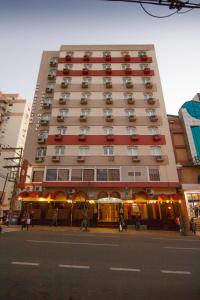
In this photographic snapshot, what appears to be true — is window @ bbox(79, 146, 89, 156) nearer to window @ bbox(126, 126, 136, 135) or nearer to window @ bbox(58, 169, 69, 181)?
window @ bbox(58, 169, 69, 181)

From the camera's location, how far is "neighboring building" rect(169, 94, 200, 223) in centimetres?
2462

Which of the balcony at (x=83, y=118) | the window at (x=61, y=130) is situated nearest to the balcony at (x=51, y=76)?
the balcony at (x=83, y=118)

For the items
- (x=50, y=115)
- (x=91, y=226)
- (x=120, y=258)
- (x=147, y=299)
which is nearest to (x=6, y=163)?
(x=50, y=115)

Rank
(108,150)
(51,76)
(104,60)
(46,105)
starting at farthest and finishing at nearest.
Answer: (104,60) < (51,76) < (46,105) < (108,150)

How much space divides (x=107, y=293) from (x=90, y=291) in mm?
421

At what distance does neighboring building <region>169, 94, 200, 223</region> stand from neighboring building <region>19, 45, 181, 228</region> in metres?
1.93

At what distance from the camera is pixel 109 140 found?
91.5ft

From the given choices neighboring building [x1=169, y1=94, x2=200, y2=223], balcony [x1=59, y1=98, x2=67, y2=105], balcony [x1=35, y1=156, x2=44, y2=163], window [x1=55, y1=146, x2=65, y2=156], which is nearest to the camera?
neighboring building [x1=169, y1=94, x2=200, y2=223]

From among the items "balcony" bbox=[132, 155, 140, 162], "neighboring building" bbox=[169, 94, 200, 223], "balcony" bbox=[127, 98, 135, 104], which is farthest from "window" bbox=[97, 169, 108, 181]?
"balcony" bbox=[127, 98, 135, 104]

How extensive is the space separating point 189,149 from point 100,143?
42.9ft

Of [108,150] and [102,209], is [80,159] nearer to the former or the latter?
[108,150]

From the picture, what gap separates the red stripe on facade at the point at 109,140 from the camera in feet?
91.1

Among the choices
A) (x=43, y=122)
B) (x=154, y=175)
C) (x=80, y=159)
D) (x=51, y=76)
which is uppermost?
(x=51, y=76)

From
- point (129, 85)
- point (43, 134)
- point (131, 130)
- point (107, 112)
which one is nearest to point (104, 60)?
point (129, 85)
